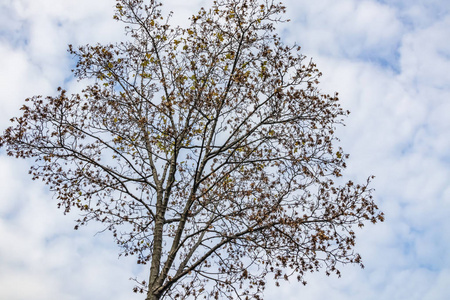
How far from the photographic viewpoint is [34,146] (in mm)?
11742

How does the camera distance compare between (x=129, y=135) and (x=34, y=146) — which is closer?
(x=34, y=146)

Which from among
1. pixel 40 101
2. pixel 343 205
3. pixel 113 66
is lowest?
pixel 343 205

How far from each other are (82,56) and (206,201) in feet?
20.3

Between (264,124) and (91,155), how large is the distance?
211 inches

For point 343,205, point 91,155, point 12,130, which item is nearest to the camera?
point 343,205

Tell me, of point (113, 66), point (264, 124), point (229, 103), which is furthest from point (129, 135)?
point (264, 124)

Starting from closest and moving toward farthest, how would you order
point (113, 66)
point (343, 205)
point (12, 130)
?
point (343, 205), point (12, 130), point (113, 66)

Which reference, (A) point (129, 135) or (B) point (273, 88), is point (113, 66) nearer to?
(A) point (129, 135)

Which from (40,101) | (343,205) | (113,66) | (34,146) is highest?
(113,66)

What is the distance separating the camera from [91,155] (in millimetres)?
12445

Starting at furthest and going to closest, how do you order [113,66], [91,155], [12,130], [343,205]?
[113,66] < [91,155] < [12,130] < [343,205]

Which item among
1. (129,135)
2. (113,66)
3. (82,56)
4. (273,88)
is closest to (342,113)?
(273,88)

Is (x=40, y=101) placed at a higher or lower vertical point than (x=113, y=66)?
lower

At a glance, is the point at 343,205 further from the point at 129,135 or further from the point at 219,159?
the point at 129,135
